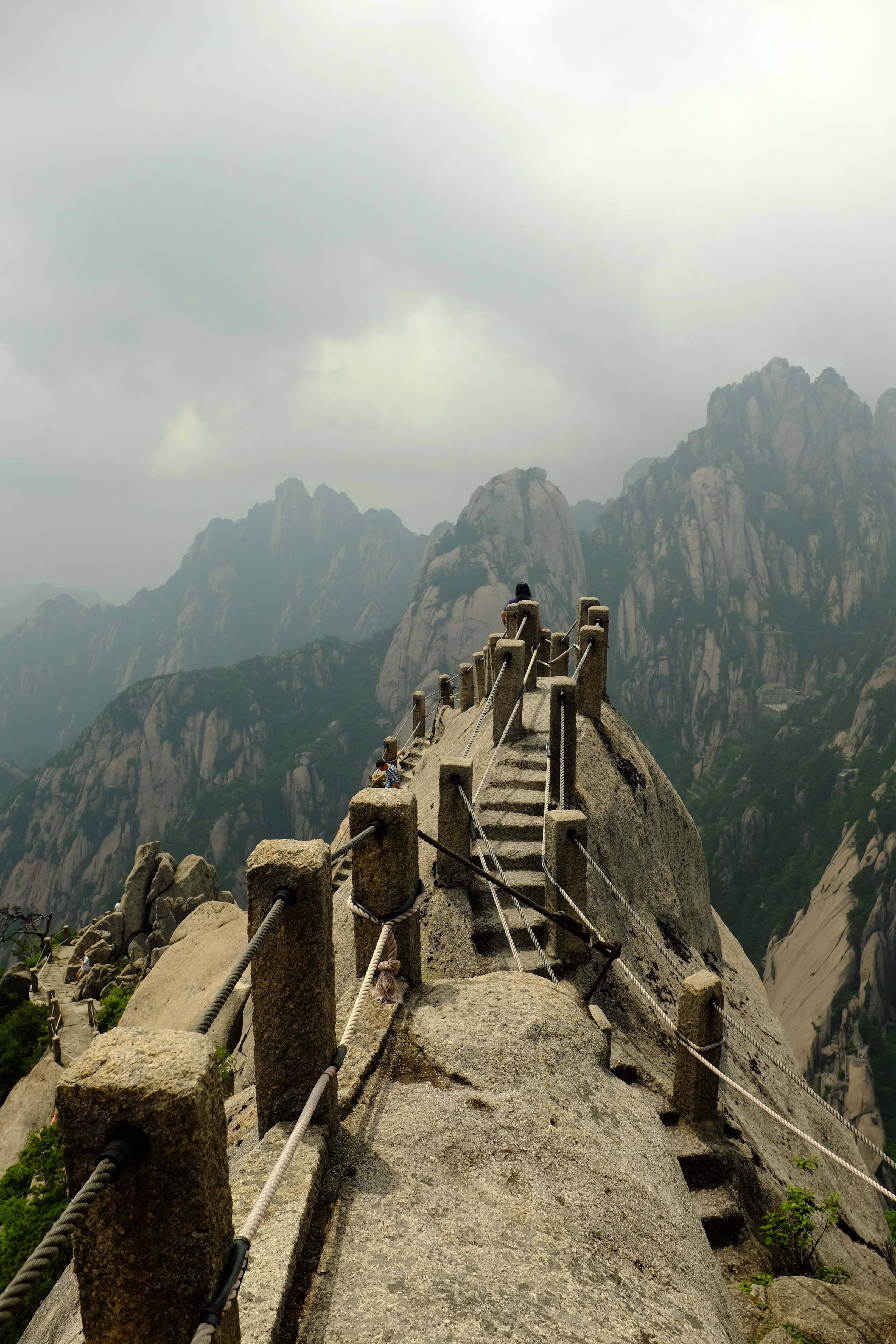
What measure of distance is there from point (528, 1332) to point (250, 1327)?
1391mm

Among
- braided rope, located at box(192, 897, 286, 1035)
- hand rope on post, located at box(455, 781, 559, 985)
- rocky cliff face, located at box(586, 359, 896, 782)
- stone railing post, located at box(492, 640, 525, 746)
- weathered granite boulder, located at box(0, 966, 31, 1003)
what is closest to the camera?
braided rope, located at box(192, 897, 286, 1035)

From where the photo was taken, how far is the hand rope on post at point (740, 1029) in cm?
778

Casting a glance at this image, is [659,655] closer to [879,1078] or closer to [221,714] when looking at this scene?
[221,714]

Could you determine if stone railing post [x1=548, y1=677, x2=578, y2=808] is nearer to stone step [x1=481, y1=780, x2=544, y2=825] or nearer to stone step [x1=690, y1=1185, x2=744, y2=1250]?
stone step [x1=481, y1=780, x2=544, y2=825]

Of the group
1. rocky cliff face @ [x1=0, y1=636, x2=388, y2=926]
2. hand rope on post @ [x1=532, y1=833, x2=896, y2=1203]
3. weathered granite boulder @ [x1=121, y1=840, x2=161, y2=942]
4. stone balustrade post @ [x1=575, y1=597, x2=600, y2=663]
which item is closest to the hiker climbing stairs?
hand rope on post @ [x1=532, y1=833, x2=896, y2=1203]

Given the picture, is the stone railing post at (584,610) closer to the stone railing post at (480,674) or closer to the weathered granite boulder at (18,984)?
the stone railing post at (480,674)

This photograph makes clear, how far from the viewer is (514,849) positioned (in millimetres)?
11180

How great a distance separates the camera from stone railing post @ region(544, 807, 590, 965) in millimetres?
9852

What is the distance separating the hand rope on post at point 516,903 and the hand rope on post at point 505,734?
0.86 feet

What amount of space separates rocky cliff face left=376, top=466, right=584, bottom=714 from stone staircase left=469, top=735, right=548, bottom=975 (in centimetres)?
13173

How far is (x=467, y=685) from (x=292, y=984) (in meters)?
22.7

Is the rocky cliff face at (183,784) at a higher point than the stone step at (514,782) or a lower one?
lower

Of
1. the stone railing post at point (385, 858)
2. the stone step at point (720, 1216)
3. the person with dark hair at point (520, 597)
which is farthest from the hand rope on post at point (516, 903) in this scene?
the person with dark hair at point (520, 597)

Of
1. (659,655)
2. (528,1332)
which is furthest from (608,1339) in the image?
(659,655)
